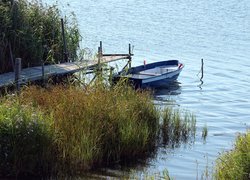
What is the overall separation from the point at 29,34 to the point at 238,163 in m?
11.2

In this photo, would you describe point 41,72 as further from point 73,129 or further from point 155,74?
point 155,74

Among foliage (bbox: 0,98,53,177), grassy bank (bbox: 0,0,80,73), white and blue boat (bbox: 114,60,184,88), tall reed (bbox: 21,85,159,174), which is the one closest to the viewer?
foliage (bbox: 0,98,53,177)

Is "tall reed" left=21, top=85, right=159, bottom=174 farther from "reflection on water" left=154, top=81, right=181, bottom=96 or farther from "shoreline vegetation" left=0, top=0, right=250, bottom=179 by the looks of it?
"reflection on water" left=154, top=81, right=181, bottom=96

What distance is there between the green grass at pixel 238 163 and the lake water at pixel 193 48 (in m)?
2.68

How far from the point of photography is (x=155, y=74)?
25.9m

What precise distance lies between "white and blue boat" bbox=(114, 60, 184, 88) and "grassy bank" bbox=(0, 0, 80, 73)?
3.07 m

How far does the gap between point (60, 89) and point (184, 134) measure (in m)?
4.01

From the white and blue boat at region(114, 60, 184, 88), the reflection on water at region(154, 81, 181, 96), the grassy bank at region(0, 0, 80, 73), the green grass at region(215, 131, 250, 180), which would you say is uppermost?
the grassy bank at region(0, 0, 80, 73)

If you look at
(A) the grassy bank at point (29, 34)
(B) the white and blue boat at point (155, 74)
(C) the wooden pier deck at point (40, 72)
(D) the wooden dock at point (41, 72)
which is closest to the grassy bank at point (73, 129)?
(D) the wooden dock at point (41, 72)

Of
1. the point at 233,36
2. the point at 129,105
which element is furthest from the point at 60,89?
the point at 233,36

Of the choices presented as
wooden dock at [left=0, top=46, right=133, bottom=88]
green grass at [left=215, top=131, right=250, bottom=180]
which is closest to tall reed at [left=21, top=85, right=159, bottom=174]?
wooden dock at [left=0, top=46, right=133, bottom=88]

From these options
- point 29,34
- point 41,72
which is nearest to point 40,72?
point 41,72

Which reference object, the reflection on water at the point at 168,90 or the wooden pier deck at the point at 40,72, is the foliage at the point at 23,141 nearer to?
the wooden pier deck at the point at 40,72

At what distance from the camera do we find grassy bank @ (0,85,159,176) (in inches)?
462
